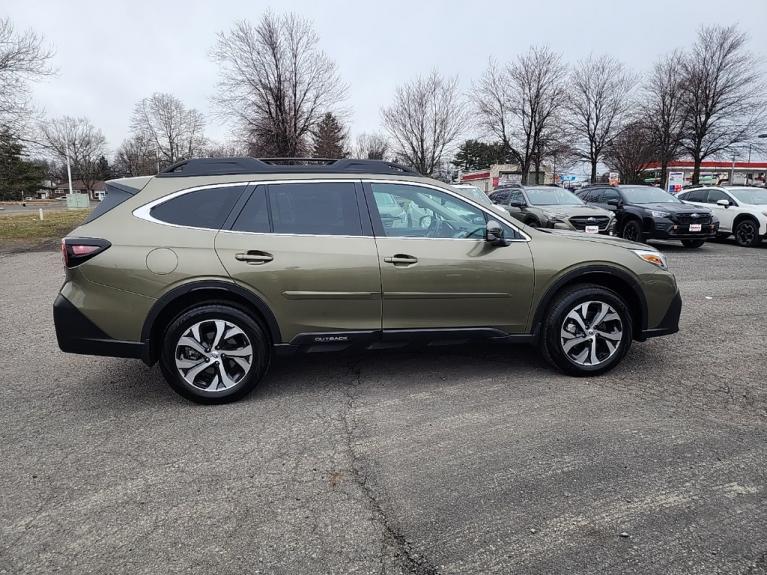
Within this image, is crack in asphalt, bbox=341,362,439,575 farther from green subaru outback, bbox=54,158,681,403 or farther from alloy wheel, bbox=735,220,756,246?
alloy wheel, bbox=735,220,756,246

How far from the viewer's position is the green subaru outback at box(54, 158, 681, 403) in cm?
353

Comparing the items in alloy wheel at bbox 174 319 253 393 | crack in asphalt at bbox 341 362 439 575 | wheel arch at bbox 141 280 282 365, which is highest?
wheel arch at bbox 141 280 282 365

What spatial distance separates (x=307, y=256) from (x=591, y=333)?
236cm

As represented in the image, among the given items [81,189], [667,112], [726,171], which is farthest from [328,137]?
[81,189]

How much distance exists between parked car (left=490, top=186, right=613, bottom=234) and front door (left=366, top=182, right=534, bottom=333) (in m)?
7.73

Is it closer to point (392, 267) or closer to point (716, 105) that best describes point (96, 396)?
point (392, 267)

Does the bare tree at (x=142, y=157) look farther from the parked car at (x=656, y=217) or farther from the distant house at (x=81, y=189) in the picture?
the parked car at (x=656, y=217)

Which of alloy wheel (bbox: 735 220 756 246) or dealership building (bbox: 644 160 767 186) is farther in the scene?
→ dealership building (bbox: 644 160 767 186)

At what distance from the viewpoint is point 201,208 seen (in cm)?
371

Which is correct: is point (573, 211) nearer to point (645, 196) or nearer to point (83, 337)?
point (645, 196)

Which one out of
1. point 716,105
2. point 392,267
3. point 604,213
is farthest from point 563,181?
point 392,267

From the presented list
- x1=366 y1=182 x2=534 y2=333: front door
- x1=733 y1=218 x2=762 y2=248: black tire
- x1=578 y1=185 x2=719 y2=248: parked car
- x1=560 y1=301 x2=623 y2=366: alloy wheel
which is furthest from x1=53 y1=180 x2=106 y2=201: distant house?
x1=560 y1=301 x2=623 y2=366: alloy wheel

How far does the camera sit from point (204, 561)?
216 centimetres

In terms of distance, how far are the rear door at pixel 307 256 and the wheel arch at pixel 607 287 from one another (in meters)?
1.35
